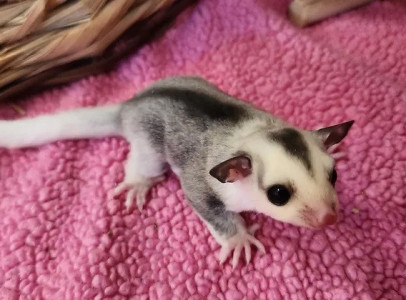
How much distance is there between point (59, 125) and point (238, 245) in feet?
2.50

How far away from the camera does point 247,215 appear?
171 cm

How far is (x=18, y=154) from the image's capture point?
192 cm

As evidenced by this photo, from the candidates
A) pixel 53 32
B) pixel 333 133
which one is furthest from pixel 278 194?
pixel 53 32

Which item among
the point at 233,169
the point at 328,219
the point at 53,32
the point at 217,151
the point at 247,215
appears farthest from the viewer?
the point at 53,32

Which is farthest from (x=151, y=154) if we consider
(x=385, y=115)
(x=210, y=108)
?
(x=385, y=115)

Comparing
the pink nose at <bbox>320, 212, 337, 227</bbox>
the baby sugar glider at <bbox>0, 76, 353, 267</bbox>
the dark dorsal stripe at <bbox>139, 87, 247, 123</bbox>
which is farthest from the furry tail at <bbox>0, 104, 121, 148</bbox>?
the pink nose at <bbox>320, 212, 337, 227</bbox>

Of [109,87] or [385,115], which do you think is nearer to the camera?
[385,115]

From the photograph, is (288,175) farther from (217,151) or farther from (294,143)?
(217,151)

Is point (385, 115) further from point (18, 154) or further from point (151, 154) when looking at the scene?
point (18, 154)

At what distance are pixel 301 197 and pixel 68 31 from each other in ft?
3.40

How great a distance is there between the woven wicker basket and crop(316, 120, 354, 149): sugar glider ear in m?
0.85

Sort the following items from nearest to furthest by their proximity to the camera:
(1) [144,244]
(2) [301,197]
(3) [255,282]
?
(2) [301,197] → (3) [255,282] → (1) [144,244]

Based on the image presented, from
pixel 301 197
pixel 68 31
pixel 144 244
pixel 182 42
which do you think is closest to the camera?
pixel 301 197

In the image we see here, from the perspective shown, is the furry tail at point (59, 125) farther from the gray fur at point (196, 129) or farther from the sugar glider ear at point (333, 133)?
the sugar glider ear at point (333, 133)
